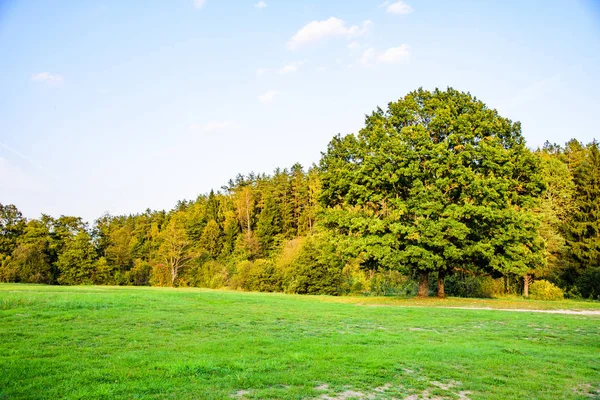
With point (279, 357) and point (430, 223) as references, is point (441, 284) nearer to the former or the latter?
point (430, 223)

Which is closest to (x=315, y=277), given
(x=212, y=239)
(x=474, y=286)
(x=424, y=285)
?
(x=474, y=286)

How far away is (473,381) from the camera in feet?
25.8

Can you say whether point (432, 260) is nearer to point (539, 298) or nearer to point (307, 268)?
point (539, 298)

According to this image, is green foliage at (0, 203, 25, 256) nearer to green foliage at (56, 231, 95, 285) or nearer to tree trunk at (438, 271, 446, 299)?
green foliage at (56, 231, 95, 285)

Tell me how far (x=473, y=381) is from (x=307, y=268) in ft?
120

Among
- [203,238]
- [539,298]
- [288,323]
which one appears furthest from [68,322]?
[203,238]

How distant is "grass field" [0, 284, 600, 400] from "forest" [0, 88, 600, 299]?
11.0m

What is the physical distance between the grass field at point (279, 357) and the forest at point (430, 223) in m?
11.0

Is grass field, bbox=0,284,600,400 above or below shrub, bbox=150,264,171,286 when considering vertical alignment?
above

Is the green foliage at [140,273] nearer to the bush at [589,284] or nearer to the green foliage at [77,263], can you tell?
the green foliage at [77,263]

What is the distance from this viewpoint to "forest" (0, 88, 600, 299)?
26.6m

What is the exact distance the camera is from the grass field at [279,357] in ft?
22.5

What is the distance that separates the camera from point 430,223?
26.1 metres

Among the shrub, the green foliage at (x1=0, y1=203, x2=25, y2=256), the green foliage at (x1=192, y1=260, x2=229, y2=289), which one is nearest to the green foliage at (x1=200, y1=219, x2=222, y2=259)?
the green foliage at (x1=192, y1=260, x2=229, y2=289)
